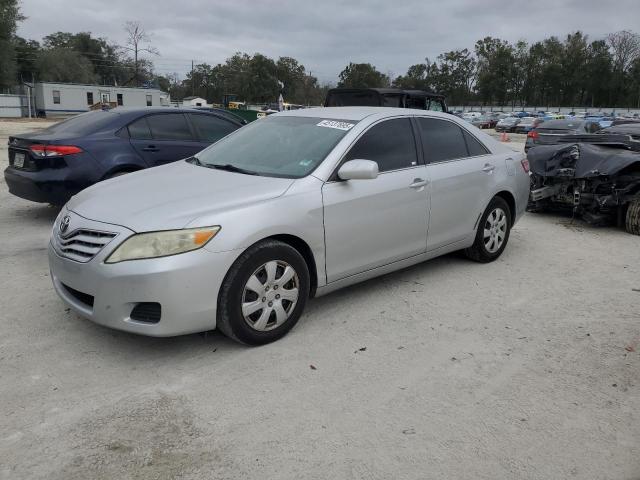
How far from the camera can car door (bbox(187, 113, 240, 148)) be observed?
768 centimetres

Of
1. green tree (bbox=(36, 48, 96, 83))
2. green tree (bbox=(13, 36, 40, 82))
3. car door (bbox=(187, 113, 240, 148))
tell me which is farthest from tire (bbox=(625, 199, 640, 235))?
green tree (bbox=(13, 36, 40, 82))

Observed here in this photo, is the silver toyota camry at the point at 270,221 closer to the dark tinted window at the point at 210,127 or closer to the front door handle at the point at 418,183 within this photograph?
the front door handle at the point at 418,183

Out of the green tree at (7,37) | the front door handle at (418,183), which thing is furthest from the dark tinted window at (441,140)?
the green tree at (7,37)

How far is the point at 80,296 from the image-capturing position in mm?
3543

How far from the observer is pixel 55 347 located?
11.9 feet

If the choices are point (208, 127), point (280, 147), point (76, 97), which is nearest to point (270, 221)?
point (280, 147)

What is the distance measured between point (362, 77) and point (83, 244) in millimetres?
96047

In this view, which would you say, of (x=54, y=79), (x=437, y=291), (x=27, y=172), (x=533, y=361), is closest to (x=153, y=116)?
(x=27, y=172)

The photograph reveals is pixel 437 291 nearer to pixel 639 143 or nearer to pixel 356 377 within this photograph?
pixel 356 377

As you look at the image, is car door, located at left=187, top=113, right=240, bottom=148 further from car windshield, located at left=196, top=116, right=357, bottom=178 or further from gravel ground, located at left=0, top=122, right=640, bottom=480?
gravel ground, located at left=0, top=122, right=640, bottom=480

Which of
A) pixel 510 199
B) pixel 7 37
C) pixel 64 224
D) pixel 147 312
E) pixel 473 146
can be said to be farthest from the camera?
pixel 7 37

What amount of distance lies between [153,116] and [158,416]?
5.28 m

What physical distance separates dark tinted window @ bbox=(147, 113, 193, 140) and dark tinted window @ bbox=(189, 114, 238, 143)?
0.17 meters

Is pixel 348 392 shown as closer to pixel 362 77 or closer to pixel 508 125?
pixel 508 125
